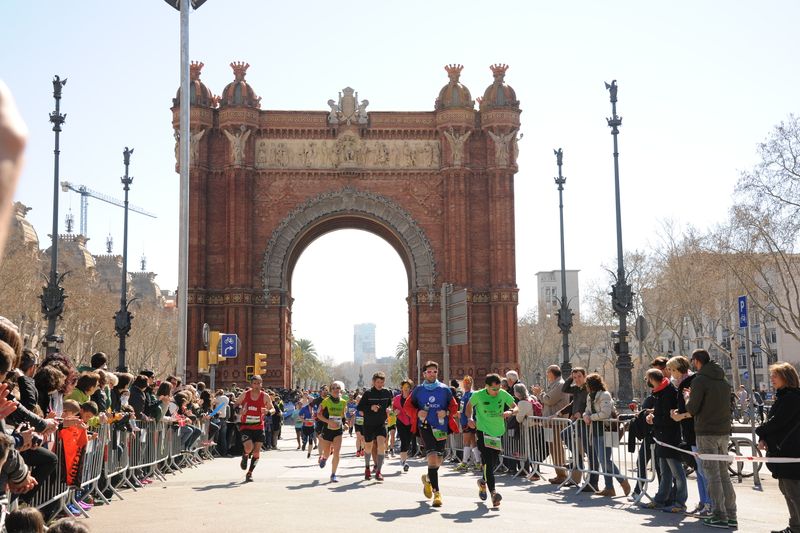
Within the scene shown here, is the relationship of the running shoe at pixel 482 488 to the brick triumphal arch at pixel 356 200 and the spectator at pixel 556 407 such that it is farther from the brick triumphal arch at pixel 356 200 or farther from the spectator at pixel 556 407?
the brick triumphal arch at pixel 356 200

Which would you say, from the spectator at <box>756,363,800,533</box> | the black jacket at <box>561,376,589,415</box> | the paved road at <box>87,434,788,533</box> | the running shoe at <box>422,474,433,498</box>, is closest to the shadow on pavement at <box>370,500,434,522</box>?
the paved road at <box>87,434,788,533</box>

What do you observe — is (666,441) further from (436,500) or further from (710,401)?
(436,500)

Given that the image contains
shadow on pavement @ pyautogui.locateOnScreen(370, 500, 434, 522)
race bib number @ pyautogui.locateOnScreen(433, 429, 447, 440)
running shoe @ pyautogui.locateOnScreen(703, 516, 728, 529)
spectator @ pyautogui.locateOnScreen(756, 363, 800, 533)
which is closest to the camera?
spectator @ pyautogui.locateOnScreen(756, 363, 800, 533)

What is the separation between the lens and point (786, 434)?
10.1 meters

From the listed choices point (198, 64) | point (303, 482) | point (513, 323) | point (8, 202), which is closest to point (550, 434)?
point (303, 482)

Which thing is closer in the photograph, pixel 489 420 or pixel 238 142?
pixel 489 420

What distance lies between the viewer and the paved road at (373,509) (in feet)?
36.9

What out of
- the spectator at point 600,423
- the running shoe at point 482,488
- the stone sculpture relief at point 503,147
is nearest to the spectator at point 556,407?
the spectator at point 600,423

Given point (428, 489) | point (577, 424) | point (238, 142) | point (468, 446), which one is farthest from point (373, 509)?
point (238, 142)

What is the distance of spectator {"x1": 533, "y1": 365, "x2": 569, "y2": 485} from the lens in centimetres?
1681

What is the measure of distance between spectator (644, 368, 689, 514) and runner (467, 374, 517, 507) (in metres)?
2.20

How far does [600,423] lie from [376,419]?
4.61 meters

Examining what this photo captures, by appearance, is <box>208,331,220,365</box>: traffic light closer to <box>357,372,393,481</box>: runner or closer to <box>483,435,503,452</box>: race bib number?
<box>357,372,393,481</box>: runner

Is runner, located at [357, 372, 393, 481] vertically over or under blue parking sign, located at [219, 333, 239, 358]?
under
